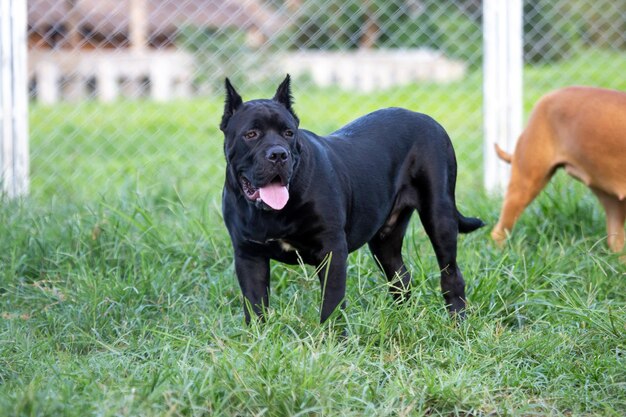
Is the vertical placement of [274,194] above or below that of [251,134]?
below

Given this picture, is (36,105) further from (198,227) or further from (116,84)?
(198,227)

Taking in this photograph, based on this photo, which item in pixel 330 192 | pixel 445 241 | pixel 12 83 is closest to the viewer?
pixel 330 192

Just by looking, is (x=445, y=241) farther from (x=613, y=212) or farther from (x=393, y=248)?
(x=613, y=212)

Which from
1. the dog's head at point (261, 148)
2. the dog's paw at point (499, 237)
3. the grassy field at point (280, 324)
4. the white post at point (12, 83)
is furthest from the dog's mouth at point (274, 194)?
the white post at point (12, 83)

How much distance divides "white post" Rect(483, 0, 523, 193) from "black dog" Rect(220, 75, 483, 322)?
271 cm

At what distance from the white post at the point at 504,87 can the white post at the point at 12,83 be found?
143 inches

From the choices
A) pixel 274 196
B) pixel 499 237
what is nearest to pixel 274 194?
pixel 274 196

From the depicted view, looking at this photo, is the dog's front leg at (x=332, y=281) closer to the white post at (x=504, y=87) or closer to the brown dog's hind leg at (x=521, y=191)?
the brown dog's hind leg at (x=521, y=191)

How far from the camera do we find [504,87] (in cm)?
724

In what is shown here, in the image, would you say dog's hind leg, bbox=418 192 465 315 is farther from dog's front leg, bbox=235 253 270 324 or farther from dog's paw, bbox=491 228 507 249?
dog's paw, bbox=491 228 507 249

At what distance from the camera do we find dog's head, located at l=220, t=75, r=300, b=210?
3672 millimetres

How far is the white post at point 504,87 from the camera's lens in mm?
7230

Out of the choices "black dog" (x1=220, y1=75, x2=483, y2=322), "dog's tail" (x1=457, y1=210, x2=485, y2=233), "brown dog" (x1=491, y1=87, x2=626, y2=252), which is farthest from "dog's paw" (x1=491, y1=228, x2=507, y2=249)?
"black dog" (x1=220, y1=75, x2=483, y2=322)

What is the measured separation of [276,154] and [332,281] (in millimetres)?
622
